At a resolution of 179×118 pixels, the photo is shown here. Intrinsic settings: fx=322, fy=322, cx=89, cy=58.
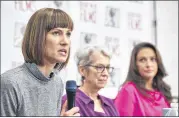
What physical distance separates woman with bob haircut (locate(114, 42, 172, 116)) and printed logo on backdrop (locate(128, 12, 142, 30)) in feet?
2.34

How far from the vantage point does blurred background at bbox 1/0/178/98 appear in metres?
2.14

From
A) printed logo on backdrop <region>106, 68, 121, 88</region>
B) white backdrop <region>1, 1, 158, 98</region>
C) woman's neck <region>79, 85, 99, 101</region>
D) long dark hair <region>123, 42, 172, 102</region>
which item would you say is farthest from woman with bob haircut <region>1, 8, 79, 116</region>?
printed logo on backdrop <region>106, 68, 121, 88</region>

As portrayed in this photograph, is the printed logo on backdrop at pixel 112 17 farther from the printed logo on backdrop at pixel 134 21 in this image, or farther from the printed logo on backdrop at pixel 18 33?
the printed logo on backdrop at pixel 18 33

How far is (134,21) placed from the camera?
9.13 ft

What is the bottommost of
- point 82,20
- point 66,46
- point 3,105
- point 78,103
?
point 78,103

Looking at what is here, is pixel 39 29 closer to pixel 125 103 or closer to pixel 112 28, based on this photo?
pixel 125 103

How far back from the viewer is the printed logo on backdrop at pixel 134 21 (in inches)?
109

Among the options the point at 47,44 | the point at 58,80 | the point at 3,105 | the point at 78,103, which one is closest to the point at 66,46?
the point at 47,44

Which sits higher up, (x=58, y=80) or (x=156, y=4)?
(x=156, y=4)

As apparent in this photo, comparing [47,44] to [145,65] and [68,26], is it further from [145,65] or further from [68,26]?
[145,65]

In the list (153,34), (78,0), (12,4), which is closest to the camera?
(12,4)

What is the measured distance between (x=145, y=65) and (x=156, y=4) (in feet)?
3.57

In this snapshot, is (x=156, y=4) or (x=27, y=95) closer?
(x=27, y=95)

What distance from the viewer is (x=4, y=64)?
210cm
